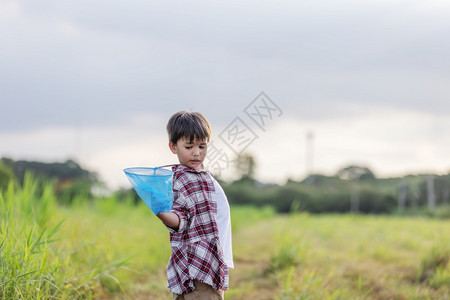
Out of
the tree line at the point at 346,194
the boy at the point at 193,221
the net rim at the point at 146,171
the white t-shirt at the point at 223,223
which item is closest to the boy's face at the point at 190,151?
the boy at the point at 193,221

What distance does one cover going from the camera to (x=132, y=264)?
5.70 meters

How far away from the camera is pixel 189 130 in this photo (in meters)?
2.67

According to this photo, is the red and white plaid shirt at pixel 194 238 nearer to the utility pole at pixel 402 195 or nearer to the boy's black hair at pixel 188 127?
the boy's black hair at pixel 188 127

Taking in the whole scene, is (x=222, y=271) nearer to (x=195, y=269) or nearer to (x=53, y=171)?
(x=195, y=269)

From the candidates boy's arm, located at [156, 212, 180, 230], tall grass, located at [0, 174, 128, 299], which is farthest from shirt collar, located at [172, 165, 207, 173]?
tall grass, located at [0, 174, 128, 299]

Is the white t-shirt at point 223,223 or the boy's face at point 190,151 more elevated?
the boy's face at point 190,151

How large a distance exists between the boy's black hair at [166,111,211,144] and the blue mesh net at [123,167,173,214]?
0.67ft

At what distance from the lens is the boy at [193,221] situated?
8.87ft

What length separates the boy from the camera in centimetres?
270

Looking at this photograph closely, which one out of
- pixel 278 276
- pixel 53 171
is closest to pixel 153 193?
pixel 278 276

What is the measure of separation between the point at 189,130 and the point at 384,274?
Result: 14.1 ft

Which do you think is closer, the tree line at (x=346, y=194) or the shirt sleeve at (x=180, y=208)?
the shirt sleeve at (x=180, y=208)

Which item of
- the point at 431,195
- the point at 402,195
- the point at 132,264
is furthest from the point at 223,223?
the point at 402,195

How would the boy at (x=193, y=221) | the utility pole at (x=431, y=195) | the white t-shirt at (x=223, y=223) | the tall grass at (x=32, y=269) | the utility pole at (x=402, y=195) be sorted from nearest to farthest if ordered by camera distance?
the boy at (x=193, y=221)
the white t-shirt at (x=223, y=223)
the tall grass at (x=32, y=269)
the utility pole at (x=431, y=195)
the utility pole at (x=402, y=195)
